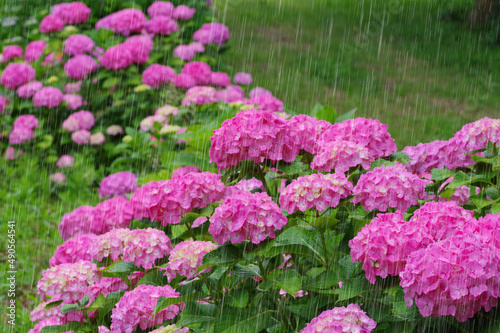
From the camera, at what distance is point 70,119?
5.05 m

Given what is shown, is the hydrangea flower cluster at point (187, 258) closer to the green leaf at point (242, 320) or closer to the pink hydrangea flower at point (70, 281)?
the green leaf at point (242, 320)

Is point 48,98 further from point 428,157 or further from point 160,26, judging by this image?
point 428,157

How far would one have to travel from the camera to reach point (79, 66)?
5.26 meters

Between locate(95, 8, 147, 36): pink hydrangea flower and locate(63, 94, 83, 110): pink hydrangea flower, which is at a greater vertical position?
locate(95, 8, 147, 36): pink hydrangea flower

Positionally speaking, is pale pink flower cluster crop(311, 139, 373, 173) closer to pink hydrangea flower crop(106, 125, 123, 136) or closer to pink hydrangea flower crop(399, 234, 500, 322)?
pink hydrangea flower crop(399, 234, 500, 322)

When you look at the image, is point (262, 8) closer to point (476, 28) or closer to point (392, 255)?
point (476, 28)

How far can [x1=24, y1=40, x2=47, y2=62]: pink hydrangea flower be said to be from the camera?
5735mm

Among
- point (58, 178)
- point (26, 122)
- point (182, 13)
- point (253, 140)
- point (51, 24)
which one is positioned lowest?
point (58, 178)

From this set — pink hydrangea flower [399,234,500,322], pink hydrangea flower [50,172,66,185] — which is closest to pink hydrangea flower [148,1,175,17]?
pink hydrangea flower [50,172,66,185]

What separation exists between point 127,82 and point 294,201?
3.86 meters

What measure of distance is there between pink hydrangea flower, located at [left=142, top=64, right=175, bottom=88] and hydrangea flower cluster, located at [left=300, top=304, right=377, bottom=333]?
384 centimetres

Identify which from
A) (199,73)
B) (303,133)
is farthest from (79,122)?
(303,133)

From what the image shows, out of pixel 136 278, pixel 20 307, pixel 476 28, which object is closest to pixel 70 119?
pixel 20 307

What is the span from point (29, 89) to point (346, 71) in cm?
390
